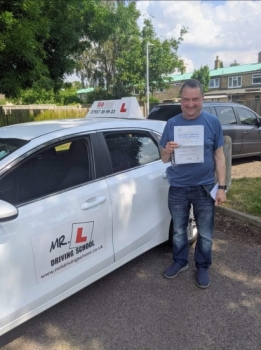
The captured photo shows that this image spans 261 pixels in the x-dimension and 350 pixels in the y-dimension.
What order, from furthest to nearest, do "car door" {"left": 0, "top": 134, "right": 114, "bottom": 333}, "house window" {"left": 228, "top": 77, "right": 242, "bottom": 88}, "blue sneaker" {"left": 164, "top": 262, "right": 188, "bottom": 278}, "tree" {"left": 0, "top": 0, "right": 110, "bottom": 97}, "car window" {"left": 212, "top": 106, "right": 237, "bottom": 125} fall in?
"house window" {"left": 228, "top": 77, "right": 242, "bottom": 88}
"car window" {"left": 212, "top": 106, "right": 237, "bottom": 125}
"tree" {"left": 0, "top": 0, "right": 110, "bottom": 97}
"blue sneaker" {"left": 164, "top": 262, "right": 188, "bottom": 278}
"car door" {"left": 0, "top": 134, "right": 114, "bottom": 333}

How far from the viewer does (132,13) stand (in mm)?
29359

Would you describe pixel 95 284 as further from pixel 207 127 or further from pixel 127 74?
pixel 127 74

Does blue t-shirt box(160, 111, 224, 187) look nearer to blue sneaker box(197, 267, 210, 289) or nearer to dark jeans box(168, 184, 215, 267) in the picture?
dark jeans box(168, 184, 215, 267)

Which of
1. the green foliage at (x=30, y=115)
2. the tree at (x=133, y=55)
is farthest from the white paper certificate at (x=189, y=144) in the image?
the tree at (x=133, y=55)

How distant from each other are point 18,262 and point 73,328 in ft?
2.79

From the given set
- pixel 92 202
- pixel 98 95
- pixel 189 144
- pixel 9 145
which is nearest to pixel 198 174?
pixel 189 144

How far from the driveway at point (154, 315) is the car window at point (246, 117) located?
5.91 m

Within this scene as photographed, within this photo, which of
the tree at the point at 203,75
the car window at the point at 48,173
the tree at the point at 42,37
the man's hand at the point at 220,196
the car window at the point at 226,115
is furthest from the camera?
the tree at the point at 203,75

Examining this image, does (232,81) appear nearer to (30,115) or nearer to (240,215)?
(30,115)

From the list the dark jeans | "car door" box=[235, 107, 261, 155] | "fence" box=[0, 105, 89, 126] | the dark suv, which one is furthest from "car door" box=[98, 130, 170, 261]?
"fence" box=[0, 105, 89, 126]

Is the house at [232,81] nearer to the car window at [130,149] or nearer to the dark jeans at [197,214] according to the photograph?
the car window at [130,149]

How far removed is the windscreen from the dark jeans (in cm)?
141

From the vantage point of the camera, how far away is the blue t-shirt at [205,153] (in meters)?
2.77

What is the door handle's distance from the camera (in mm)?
2535
